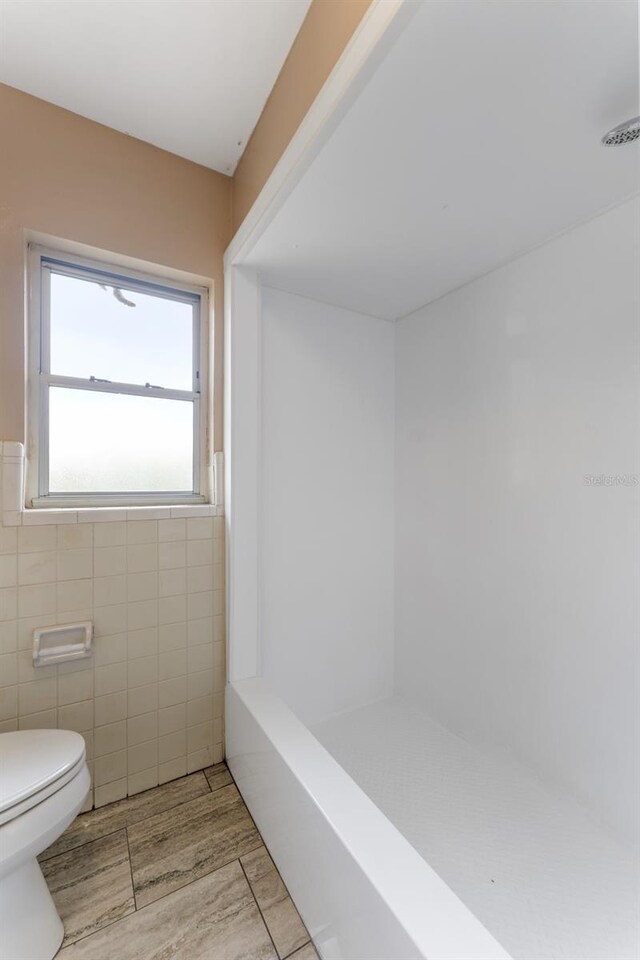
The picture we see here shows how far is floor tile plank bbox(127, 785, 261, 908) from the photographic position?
1.27m

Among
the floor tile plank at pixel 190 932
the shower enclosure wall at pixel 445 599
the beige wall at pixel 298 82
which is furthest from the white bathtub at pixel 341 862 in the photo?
the beige wall at pixel 298 82

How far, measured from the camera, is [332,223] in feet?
4.70

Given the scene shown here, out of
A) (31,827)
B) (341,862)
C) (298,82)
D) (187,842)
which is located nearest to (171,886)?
(187,842)

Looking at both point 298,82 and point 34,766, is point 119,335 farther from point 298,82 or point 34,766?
point 34,766

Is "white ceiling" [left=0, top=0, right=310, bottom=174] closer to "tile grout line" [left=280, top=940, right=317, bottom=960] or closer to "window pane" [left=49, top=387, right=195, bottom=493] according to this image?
"window pane" [left=49, top=387, right=195, bottom=493]

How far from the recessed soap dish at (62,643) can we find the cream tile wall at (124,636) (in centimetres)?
3

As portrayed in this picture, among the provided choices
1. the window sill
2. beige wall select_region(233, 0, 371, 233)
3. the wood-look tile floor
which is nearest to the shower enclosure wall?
the wood-look tile floor

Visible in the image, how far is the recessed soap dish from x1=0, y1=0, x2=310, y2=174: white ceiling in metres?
1.95

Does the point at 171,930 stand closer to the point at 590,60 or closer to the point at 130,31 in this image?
the point at 590,60

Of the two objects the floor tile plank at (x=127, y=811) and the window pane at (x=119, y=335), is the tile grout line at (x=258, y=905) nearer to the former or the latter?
the floor tile plank at (x=127, y=811)

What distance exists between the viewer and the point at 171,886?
1247 mm

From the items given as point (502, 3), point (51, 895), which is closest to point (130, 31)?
point (502, 3)

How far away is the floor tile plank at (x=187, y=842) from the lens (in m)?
1.27

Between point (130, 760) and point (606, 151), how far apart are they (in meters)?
2.68
